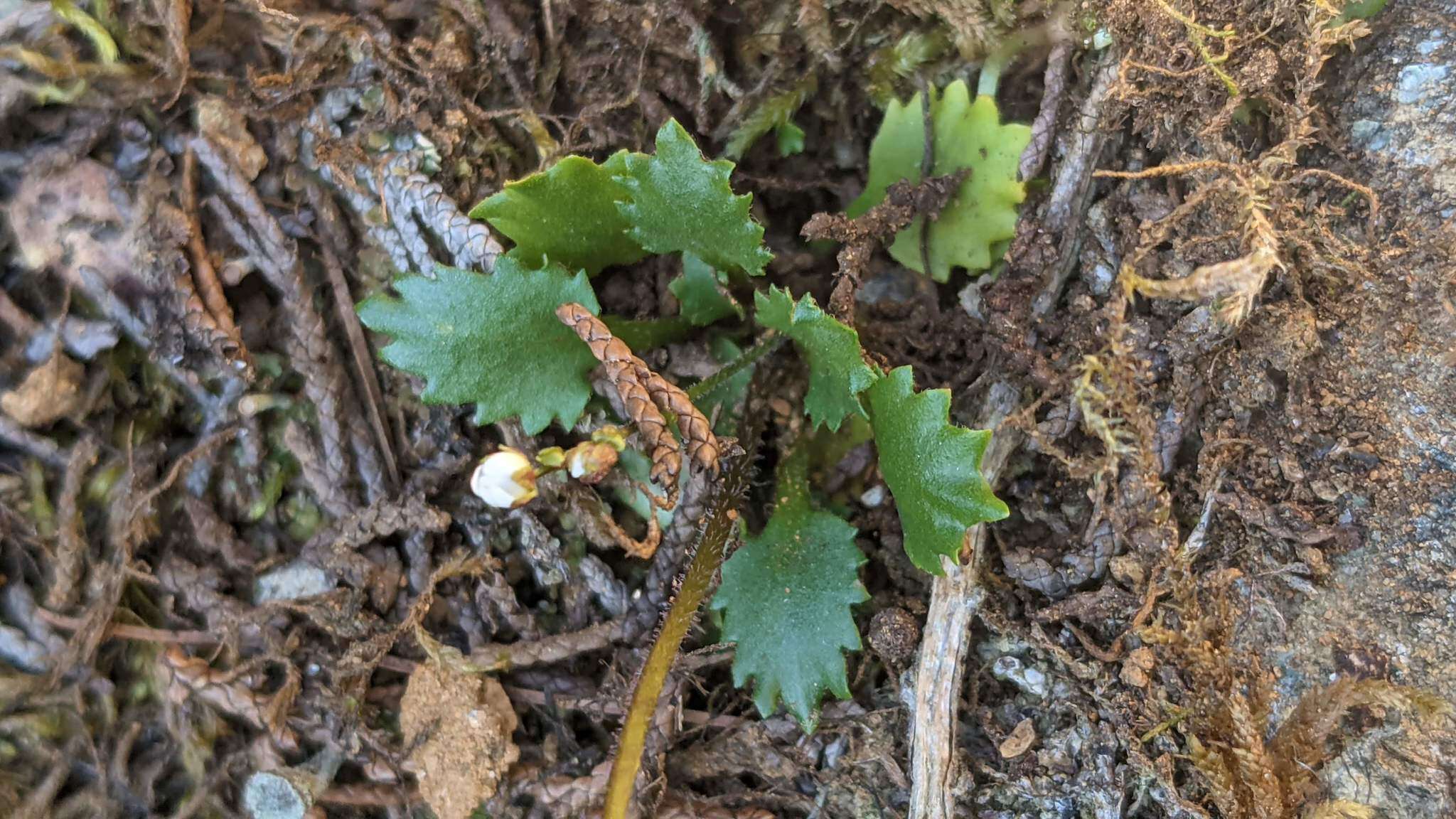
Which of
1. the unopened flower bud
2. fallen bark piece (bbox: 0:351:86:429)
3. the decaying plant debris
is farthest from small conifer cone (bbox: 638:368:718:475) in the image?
fallen bark piece (bbox: 0:351:86:429)

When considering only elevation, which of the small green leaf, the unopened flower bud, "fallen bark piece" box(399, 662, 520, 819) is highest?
the small green leaf

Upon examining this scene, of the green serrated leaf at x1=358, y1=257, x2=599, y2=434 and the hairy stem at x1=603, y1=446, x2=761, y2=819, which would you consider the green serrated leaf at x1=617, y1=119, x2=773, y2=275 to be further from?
the hairy stem at x1=603, y1=446, x2=761, y2=819

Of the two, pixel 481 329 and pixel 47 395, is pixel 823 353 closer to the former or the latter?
pixel 481 329

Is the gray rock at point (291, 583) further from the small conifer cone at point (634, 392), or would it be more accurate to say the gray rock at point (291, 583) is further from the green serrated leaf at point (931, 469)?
the green serrated leaf at point (931, 469)

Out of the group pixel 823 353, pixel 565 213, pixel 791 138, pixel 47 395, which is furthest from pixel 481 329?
pixel 47 395

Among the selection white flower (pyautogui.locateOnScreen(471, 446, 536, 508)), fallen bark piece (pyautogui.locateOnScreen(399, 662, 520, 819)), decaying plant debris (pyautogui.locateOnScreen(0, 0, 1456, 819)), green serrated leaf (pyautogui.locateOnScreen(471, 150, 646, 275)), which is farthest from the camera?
fallen bark piece (pyautogui.locateOnScreen(399, 662, 520, 819))

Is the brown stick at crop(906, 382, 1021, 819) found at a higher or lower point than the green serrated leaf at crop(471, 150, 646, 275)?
lower
